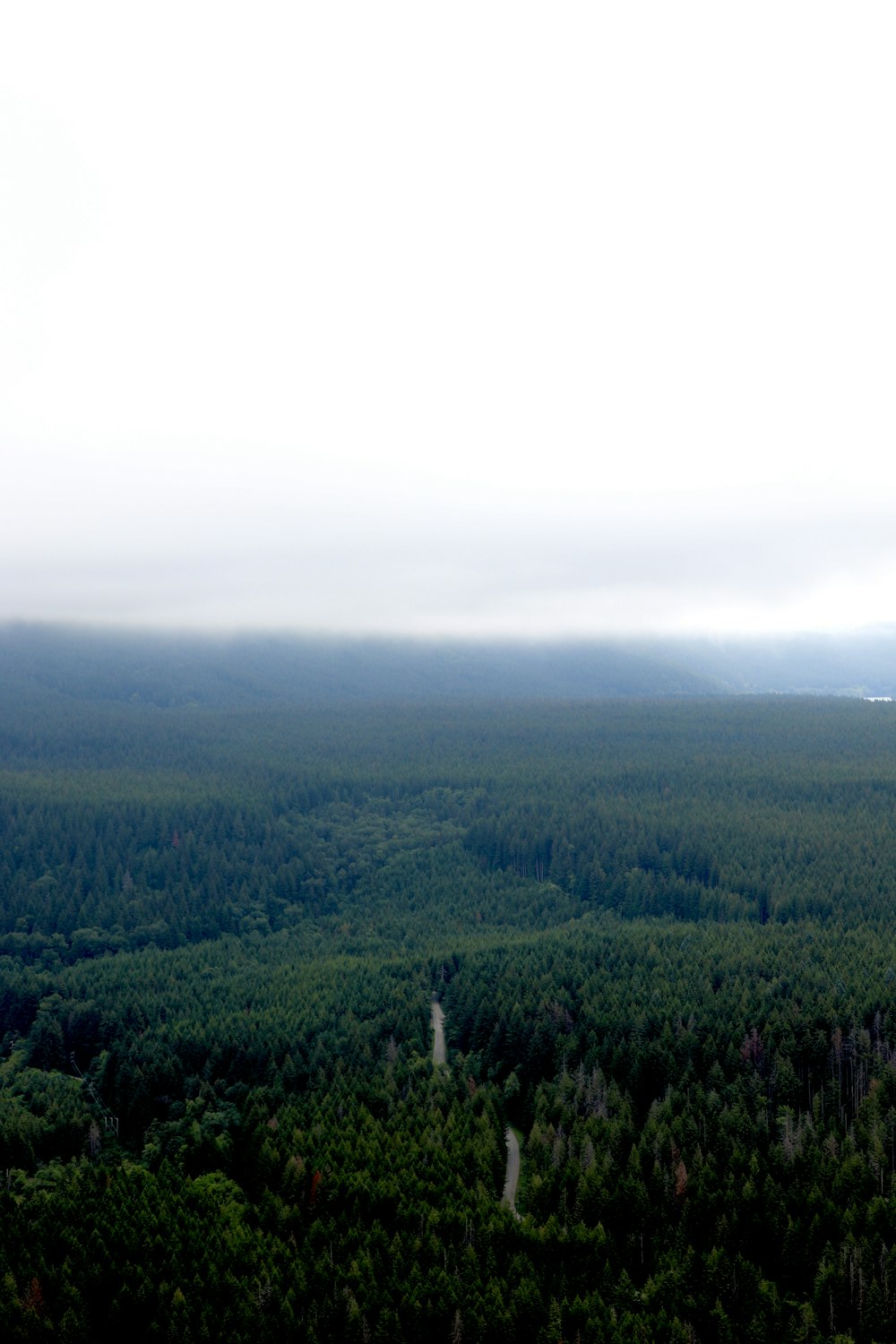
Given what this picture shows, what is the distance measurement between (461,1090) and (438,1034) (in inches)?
735

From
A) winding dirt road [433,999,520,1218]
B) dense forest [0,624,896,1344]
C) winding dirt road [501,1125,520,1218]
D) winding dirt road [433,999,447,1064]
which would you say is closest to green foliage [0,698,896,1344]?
dense forest [0,624,896,1344]

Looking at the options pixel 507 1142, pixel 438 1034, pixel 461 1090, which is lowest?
A: pixel 438 1034

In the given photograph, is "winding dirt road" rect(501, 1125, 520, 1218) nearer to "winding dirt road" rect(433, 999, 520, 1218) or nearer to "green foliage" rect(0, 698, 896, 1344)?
"winding dirt road" rect(433, 999, 520, 1218)

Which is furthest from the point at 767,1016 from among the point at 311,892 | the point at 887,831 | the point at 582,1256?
the point at 311,892

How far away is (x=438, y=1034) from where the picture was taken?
95.8 meters

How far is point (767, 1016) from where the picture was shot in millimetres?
79562

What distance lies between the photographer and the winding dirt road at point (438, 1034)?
90562 millimetres

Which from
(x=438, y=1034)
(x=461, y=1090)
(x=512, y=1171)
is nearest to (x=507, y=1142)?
(x=512, y=1171)

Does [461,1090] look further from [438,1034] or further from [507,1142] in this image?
[438,1034]

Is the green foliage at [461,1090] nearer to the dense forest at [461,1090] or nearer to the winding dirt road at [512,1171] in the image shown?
the dense forest at [461,1090]

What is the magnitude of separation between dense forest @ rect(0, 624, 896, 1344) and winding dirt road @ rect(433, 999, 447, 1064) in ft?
5.27

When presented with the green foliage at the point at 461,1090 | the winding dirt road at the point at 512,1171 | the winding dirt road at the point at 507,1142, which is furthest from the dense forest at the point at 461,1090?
the winding dirt road at the point at 507,1142

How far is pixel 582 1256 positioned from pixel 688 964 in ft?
150

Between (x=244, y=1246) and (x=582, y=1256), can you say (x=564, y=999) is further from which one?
(x=244, y=1246)
